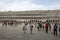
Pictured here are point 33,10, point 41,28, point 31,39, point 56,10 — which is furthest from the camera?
point 33,10

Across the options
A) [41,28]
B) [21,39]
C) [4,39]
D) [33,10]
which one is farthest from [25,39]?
[33,10]

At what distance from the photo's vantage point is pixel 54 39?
27.6 meters

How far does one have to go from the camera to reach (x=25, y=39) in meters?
27.7

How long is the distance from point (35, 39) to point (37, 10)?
76.0m

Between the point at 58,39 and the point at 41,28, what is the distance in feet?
44.8

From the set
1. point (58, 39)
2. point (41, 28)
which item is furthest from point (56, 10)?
point (58, 39)

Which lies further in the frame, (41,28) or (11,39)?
(41,28)

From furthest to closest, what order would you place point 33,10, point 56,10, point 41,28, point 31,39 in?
point 33,10, point 56,10, point 41,28, point 31,39

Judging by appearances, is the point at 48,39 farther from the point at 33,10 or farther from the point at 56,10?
the point at 33,10

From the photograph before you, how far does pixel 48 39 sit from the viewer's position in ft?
90.3

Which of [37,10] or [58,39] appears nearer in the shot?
[58,39]

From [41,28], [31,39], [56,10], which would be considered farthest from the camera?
[56,10]

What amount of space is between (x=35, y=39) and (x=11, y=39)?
2.39 meters

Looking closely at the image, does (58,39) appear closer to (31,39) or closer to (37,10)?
(31,39)
